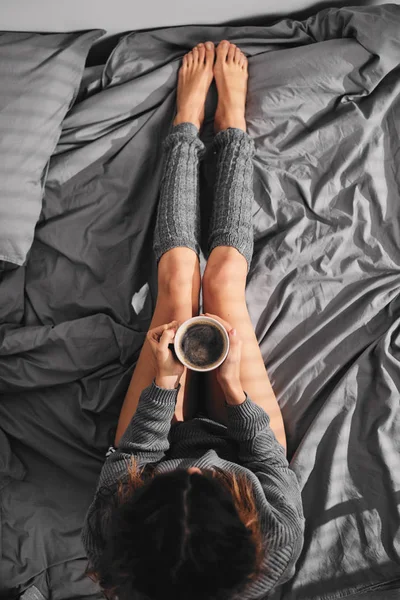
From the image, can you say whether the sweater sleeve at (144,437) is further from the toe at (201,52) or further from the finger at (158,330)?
the toe at (201,52)

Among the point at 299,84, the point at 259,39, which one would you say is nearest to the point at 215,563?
the point at 299,84

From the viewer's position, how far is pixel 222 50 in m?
1.29

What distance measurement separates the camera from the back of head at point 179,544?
2.19ft

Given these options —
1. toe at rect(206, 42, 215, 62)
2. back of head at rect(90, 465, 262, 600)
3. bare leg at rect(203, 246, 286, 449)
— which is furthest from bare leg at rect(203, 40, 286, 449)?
back of head at rect(90, 465, 262, 600)

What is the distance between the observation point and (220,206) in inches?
45.7

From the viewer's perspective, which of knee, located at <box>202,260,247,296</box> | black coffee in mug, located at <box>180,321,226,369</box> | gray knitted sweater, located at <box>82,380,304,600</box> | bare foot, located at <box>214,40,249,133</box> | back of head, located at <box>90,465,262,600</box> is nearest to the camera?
back of head, located at <box>90,465,262,600</box>

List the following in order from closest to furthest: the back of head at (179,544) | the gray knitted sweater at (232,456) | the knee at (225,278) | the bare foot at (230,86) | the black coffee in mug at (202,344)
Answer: the back of head at (179,544) → the gray knitted sweater at (232,456) → the black coffee in mug at (202,344) → the knee at (225,278) → the bare foot at (230,86)

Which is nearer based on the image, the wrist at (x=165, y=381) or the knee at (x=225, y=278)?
the wrist at (x=165, y=381)

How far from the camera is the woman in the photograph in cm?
69

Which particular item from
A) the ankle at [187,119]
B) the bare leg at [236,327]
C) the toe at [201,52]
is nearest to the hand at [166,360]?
the bare leg at [236,327]

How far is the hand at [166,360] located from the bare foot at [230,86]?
1.79ft

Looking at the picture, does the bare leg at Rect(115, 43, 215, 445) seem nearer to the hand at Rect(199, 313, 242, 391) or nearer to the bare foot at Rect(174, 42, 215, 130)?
the bare foot at Rect(174, 42, 215, 130)

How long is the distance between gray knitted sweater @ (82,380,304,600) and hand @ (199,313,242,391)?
0.04 m

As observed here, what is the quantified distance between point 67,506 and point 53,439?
0.46 ft
